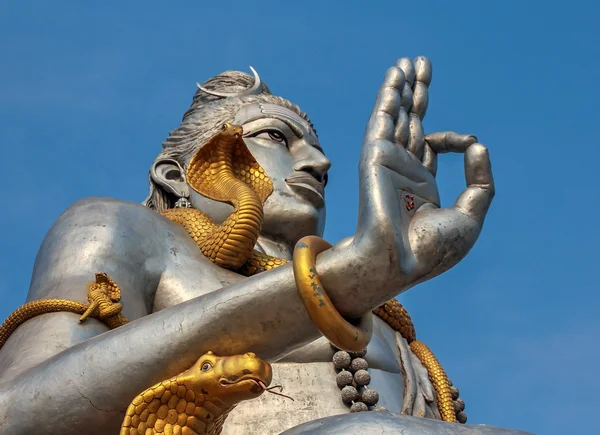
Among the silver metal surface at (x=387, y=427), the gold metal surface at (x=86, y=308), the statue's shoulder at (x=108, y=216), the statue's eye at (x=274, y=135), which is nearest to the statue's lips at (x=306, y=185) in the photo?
the statue's eye at (x=274, y=135)

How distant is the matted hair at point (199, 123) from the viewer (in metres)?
10.1

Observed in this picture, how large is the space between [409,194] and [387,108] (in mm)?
443

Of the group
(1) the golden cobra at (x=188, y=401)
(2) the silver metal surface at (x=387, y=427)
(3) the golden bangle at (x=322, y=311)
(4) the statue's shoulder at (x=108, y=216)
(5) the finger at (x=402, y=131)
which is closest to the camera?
(2) the silver metal surface at (x=387, y=427)

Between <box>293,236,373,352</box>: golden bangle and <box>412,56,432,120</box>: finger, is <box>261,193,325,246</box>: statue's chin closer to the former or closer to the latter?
<box>412,56,432,120</box>: finger

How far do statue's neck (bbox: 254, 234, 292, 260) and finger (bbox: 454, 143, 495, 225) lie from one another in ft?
10.4

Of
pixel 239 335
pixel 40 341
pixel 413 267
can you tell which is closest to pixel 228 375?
pixel 239 335

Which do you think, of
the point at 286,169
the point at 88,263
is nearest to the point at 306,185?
the point at 286,169

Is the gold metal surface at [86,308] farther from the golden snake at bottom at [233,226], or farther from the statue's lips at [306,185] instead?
the statue's lips at [306,185]

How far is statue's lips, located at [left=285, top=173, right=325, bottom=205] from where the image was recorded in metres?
9.63

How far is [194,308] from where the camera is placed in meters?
6.47

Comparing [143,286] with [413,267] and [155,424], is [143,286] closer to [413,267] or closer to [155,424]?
[155,424]

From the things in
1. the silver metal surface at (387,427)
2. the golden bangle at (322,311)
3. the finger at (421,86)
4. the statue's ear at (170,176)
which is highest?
the statue's ear at (170,176)

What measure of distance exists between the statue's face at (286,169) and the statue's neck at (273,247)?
0.05 meters

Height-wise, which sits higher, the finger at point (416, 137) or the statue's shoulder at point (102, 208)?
the statue's shoulder at point (102, 208)
